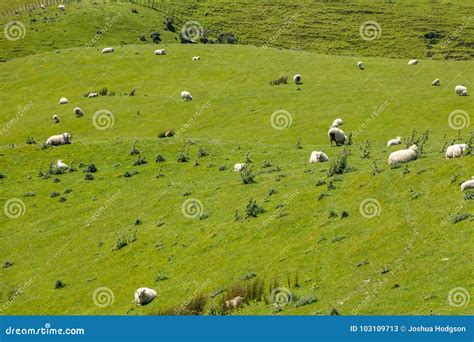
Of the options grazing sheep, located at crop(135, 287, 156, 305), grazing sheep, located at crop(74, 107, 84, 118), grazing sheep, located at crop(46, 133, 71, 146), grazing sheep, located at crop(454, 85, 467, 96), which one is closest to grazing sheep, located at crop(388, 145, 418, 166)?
grazing sheep, located at crop(135, 287, 156, 305)

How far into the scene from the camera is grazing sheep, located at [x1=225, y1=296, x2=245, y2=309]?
23328mm

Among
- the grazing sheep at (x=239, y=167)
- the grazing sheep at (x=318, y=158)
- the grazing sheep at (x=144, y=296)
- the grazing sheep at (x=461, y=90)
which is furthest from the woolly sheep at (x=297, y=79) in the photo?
the grazing sheep at (x=144, y=296)

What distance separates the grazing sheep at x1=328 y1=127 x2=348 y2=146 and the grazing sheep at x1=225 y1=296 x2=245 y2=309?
96.5 feet

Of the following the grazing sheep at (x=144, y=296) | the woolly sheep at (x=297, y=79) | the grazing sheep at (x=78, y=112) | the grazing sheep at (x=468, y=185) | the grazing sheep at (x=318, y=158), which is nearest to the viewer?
the grazing sheep at (x=144, y=296)

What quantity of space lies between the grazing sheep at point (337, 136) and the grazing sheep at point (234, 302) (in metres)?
29.4

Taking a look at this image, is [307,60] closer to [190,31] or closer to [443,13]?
[190,31]

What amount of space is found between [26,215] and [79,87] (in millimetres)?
47614

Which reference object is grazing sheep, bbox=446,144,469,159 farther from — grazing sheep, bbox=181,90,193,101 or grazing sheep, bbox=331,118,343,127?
grazing sheep, bbox=181,90,193,101

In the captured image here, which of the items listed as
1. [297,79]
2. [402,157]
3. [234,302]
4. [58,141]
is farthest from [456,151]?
[297,79]

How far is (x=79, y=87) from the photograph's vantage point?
8769cm

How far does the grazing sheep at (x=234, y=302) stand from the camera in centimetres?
2333

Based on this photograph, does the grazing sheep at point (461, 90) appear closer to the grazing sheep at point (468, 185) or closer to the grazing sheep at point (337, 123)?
the grazing sheep at point (337, 123)
